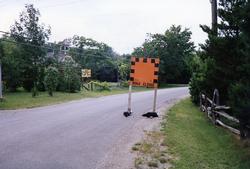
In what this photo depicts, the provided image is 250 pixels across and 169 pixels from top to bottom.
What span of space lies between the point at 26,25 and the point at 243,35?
30.7 metres

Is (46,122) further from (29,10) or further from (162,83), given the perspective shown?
(162,83)

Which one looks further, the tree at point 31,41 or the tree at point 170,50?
the tree at point 170,50

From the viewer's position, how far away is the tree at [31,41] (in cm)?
3572

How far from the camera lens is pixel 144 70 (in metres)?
15.4

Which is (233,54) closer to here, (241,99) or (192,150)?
(241,99)

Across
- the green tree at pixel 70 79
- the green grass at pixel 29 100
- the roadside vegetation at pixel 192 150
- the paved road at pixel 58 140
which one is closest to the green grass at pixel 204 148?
the roadside vegetation at pixel 192 150

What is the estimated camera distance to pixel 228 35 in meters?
10.7

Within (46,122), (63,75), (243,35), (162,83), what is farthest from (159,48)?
(243,35)

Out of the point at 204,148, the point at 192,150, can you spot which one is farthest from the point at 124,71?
the point at 192,150

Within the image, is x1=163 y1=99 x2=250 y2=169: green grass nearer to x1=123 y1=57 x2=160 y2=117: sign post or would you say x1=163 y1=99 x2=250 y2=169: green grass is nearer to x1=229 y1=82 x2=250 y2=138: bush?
x1=229 y1=82 x2=250 y2=138: bush

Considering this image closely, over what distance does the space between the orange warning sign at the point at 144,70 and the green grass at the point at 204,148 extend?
3405 millimetres

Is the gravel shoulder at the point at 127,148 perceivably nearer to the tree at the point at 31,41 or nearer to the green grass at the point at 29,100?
the green grass at the point at 29,100

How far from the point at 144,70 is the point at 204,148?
7082 millimetres

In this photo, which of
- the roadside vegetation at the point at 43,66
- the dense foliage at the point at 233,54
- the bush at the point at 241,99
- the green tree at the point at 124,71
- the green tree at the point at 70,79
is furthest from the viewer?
the green tree at the point at 124,71
